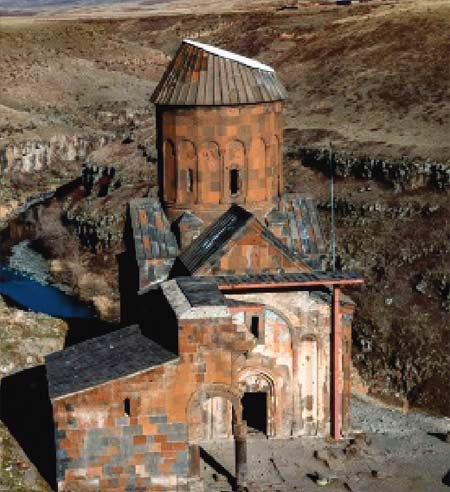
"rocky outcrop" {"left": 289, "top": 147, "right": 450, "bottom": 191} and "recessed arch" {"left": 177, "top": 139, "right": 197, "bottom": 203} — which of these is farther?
"rocky outcrop" {"left": 289, "top": 147, "right": 450, "bottom": 191}

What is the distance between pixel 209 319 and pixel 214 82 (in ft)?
20.6

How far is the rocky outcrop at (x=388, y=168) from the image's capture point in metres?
39.0

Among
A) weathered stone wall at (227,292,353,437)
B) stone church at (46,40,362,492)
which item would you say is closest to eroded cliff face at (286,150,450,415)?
weathered stone wall at (227,292,353,437)

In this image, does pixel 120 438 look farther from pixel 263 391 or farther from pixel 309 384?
pixel 309 384

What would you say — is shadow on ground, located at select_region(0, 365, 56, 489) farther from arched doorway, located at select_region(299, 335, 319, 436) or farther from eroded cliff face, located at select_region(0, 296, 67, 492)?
arched doorway, located at select_region(299, 335, 319, 436)

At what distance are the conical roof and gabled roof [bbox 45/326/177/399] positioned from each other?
4985 mm

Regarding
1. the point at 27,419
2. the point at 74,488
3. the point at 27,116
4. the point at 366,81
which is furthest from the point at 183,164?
the point at 27,116

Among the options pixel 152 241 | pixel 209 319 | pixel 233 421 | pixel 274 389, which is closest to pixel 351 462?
pixel 274 389

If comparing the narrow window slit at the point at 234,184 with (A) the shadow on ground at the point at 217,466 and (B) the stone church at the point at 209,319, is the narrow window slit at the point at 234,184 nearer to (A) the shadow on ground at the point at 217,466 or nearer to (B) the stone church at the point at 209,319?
(B) the stone church at the point at 209,319

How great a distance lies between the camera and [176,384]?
16.8 metres

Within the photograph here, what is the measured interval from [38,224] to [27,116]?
54.0 feet

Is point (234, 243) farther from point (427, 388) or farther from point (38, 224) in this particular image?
point (38, 224)

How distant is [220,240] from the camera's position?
20.2 metres

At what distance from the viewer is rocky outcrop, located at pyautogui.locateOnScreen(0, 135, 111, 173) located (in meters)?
53.8
